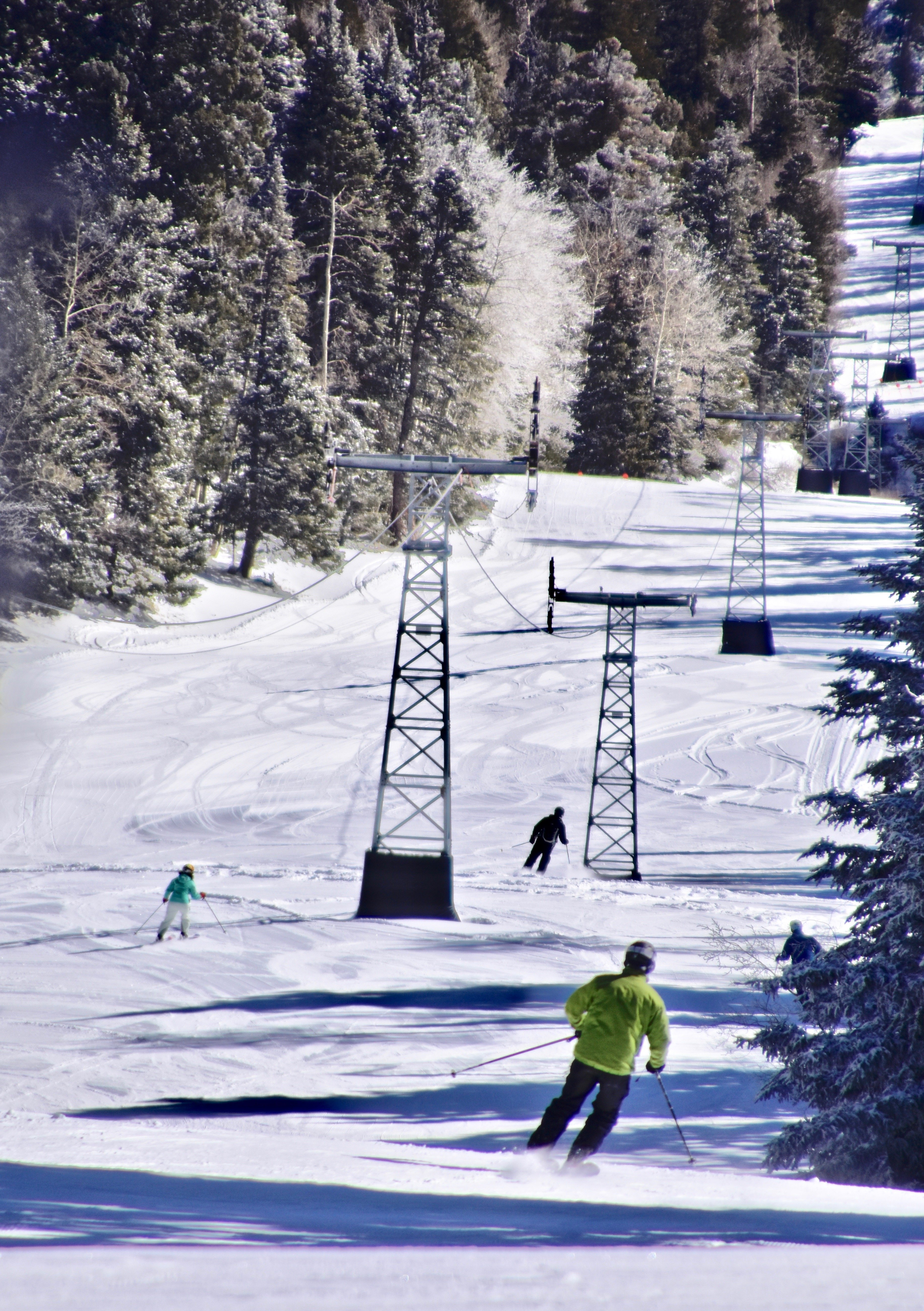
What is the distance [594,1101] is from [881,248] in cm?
11411

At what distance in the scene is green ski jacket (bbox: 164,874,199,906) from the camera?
55.0 ft

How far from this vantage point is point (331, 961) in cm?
1606

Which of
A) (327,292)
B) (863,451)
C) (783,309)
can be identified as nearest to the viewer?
(327,292)

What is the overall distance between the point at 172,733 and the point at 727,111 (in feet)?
306

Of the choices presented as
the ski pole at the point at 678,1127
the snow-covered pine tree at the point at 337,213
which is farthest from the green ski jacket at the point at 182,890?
the snow-covered pine tree at the point at 337,213

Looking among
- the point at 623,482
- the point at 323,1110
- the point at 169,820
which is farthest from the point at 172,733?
the point at 623,482

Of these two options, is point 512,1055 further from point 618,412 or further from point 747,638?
point 618,412

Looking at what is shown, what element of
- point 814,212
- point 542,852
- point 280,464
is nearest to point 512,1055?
point 542,852

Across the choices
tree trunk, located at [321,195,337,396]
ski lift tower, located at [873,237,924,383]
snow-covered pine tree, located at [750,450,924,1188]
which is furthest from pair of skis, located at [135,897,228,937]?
ski lift tower, located at [873,237,924,383]

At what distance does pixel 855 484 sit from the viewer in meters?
65.7

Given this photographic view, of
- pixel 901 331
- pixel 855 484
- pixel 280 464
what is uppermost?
pixel 901 331

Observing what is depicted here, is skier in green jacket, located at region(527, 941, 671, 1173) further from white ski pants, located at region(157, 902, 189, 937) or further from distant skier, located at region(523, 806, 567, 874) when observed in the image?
distant skier, located at region(523, 806, 567, 874)

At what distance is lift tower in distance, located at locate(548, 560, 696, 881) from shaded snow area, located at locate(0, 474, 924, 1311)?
0.47 m

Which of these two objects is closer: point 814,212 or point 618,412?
point 618,412
